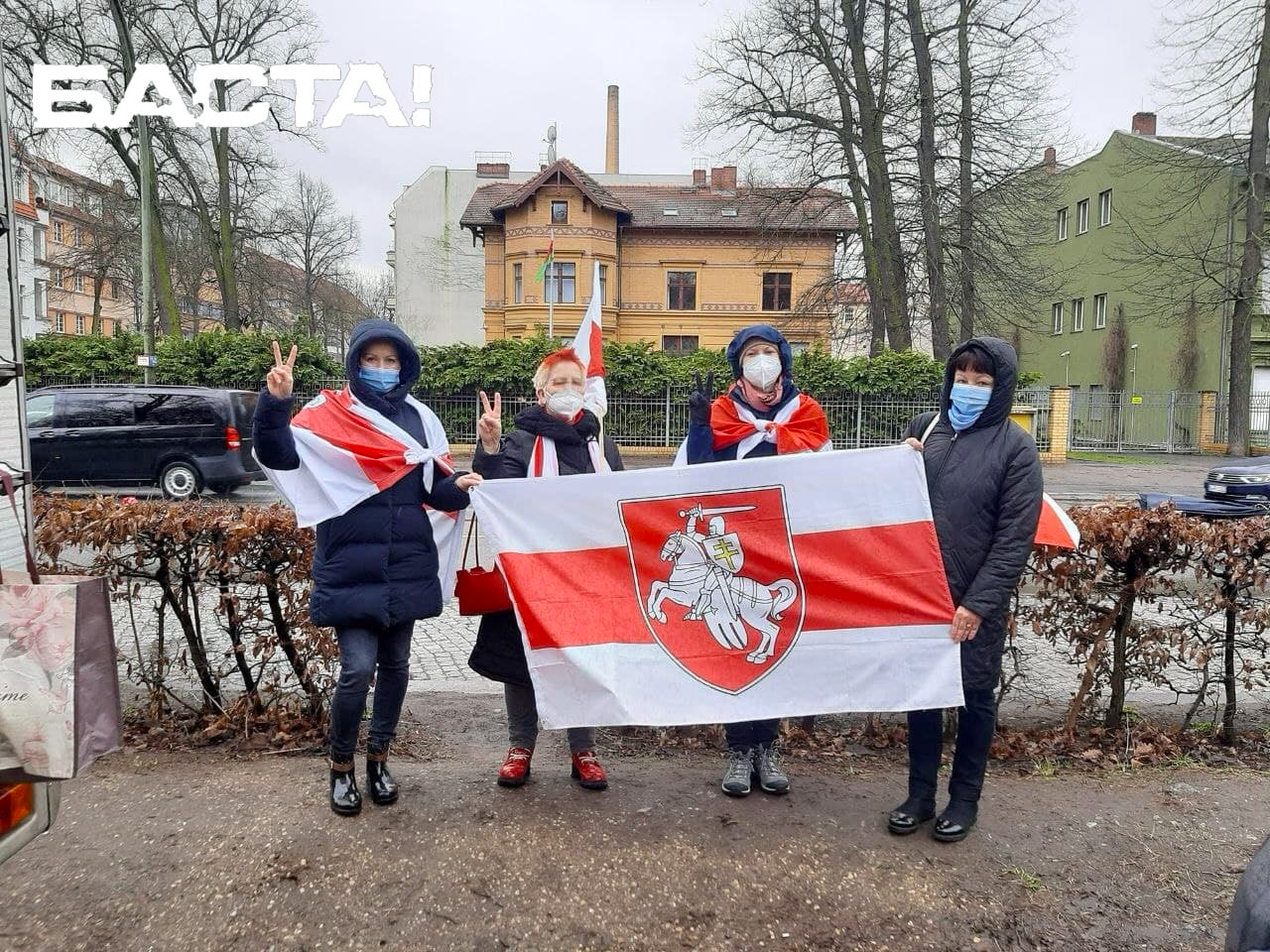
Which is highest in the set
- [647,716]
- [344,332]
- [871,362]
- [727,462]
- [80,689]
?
[344,332]

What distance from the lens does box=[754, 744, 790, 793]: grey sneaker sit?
3893mm

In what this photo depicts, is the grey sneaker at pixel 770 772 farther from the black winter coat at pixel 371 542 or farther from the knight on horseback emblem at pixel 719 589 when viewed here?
the black winter coat at pixel 371 542

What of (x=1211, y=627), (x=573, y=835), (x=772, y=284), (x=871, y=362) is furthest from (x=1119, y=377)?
(x=573, y=835)

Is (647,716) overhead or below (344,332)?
below

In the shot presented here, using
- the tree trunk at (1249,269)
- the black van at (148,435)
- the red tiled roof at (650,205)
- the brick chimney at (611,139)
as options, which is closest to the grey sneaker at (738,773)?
the black van at (148,435)

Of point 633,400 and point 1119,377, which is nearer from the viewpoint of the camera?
point 633,400

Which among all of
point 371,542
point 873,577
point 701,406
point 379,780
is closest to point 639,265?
point 701,406

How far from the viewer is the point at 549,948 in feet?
9.33

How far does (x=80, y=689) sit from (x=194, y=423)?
47.2ft

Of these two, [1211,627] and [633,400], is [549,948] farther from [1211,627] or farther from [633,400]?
[633,400]

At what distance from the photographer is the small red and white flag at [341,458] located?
3.55m

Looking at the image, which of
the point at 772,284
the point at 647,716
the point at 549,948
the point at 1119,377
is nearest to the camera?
the point at 549,948

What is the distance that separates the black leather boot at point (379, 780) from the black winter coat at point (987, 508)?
2.31 meters

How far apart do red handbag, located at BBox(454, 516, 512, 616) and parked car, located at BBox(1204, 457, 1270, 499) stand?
12783mm
